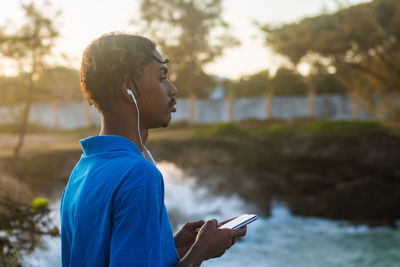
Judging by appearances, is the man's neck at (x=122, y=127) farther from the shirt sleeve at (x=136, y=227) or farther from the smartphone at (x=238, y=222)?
the smartphone at (x=238, y=222)

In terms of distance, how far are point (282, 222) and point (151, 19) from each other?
870 inches

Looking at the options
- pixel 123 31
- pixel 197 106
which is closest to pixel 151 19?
pixel 197 106

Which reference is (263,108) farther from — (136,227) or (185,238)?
(136,227)

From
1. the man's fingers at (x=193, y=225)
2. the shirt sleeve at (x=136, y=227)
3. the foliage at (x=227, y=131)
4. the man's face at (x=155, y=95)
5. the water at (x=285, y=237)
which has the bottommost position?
the water at (x=285, y=237)

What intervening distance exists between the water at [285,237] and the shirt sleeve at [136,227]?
6.58 m

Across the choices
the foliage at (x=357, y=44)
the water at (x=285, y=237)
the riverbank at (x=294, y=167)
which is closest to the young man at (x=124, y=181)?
the water at (x=285, y=237)

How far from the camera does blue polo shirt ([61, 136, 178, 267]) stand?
3.48 ft

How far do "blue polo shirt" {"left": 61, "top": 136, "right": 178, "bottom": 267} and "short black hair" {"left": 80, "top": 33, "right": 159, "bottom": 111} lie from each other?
0.15m

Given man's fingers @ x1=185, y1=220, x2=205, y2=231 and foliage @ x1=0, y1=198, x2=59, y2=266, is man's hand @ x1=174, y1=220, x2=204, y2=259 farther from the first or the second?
foliage @ x1=0, y1=198, x2=59, y2=266

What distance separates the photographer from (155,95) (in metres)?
1.30

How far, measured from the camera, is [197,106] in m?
23.0

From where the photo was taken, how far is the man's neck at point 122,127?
1269 mm

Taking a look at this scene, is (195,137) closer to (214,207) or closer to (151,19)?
(214,207)

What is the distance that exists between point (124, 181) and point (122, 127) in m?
0.23
